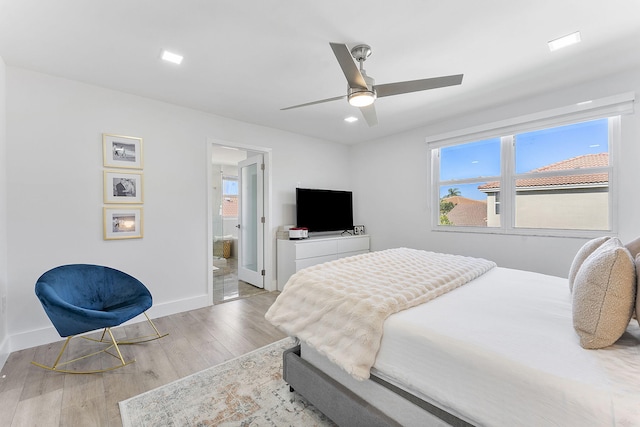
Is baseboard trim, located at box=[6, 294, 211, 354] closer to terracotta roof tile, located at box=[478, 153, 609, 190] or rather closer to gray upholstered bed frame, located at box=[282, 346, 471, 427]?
gray upholstered bed frame, located at box=[282, 346, 471, 427]

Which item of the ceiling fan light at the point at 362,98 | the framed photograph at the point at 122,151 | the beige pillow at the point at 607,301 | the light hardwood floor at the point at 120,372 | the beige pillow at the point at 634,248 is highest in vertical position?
the ceiling fan light at the point at 362,98

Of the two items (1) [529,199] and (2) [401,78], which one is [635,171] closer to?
(1) [529,199]

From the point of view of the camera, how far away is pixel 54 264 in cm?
260

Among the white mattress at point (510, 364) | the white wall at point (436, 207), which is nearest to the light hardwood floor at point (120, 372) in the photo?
the white mattress at point (510, 364)

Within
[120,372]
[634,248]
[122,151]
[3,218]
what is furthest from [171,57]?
[634,248]

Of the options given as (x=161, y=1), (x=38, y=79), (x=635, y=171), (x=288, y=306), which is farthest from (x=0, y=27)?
(x=635, y=171)

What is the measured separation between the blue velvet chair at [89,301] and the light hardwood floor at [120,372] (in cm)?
12

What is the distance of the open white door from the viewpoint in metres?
4.28

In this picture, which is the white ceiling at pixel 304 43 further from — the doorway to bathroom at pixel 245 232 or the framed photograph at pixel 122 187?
the doorway to bathroom at pixel 245 232

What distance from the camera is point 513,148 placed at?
334 centimetres

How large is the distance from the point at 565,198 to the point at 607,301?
267 cm

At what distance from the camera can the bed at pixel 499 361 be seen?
87 centimetres

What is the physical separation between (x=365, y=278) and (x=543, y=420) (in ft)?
3.59

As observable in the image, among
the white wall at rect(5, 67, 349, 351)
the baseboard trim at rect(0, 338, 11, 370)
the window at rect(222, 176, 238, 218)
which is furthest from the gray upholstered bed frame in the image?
the window at rect(222, 176, 238, 218)
